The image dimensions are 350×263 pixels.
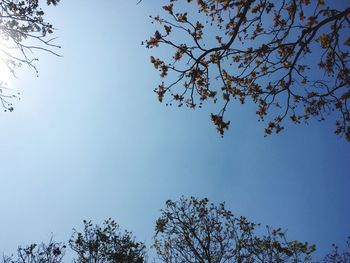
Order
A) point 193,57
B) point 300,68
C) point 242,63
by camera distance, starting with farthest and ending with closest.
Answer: point 300,68 < point 242,63 < point 193,57

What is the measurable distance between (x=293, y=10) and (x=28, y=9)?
7460 millimetres

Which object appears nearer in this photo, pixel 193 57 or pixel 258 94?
pixel 193 57

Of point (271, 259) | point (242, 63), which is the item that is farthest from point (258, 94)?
point (271, 259)

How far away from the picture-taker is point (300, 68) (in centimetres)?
905

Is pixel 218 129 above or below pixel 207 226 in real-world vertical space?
below

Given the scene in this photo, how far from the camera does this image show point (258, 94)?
9086mm

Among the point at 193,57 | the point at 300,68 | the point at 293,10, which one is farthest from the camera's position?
the point at 300,68

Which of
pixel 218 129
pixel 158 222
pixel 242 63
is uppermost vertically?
pixel 158 222

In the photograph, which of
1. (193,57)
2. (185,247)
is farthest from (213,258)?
(193,57)

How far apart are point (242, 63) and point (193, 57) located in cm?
199

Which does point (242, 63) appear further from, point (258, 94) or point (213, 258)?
point (213, 258)

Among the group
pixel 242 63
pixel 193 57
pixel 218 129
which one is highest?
pixel 242 63

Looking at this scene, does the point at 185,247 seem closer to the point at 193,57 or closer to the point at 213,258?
the point at 213,258

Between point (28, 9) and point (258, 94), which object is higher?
point (28, 9)
